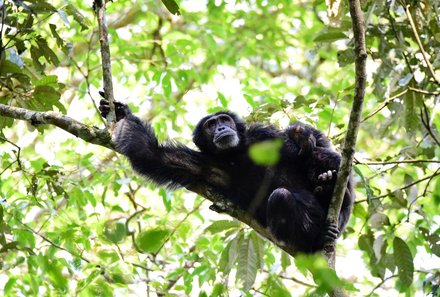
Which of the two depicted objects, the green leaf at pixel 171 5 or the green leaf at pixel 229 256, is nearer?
the green leaf at pixel 171 5

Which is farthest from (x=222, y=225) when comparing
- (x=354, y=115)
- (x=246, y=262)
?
(x=354, y=115)

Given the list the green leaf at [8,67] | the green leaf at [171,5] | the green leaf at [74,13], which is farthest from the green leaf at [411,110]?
the green leaf at [8,67]

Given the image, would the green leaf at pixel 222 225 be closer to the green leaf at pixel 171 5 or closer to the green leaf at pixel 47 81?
the green leaf at pixel 47 81

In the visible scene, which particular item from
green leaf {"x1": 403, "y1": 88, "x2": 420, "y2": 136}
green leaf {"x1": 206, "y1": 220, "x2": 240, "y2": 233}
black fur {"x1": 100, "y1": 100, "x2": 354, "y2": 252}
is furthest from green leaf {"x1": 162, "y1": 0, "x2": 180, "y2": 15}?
green leaf {"x1": 403, "y1": 88, "x2": 420, "y2": 136}

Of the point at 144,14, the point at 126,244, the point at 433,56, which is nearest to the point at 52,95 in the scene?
the point at 126,244

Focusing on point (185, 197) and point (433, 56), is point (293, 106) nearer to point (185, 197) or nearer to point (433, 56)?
point (433, 56)

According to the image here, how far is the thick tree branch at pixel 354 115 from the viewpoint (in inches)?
153

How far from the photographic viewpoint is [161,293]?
5.99m

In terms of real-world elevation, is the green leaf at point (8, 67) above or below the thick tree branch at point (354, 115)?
above

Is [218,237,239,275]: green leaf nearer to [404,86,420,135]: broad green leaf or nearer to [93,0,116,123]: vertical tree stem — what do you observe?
[93,0,116,123]: vertical tree stem

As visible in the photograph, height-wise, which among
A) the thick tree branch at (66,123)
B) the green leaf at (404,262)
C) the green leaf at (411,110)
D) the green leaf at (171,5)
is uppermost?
the green leaf at (411,110)

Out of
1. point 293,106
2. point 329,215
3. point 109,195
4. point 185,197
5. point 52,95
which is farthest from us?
point 109,195

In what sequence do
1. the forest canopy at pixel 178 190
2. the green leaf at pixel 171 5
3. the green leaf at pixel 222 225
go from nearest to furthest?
the green leaf at pixel 171 5 → the forest canopy at pixel 178 190 → the green leaf at pixel 222 225

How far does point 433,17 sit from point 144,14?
7558 millimetres
